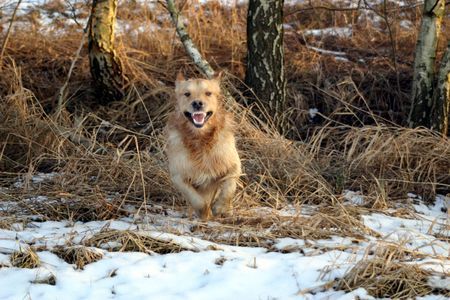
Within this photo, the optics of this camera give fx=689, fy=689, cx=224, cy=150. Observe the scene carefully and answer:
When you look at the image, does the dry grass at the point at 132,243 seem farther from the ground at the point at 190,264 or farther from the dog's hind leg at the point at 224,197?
the dog's hind leg at the point at 224,197

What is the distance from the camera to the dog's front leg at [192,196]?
566cm

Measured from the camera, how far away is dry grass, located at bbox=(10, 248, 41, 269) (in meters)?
4.32

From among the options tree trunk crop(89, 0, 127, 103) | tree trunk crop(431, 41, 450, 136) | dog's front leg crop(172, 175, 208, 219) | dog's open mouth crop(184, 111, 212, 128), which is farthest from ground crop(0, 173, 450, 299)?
tree trunk crop(89, 0, 127, 103)

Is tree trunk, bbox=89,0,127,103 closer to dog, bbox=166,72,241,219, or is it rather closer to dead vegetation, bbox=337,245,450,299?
dog, bbox=166,72,241,219

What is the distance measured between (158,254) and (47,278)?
31.3 inches

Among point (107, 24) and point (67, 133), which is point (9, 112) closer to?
point (67, 133)

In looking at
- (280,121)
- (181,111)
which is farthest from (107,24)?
(181,111)

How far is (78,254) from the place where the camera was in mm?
4457

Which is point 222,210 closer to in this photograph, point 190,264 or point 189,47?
point 190,264

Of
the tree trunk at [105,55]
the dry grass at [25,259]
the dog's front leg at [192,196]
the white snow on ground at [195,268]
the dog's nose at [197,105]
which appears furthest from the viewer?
the tree trunk at [105,55]

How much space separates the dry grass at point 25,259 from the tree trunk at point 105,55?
15.2ft

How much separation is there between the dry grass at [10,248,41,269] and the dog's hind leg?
177 cm

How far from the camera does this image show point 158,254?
183 inches

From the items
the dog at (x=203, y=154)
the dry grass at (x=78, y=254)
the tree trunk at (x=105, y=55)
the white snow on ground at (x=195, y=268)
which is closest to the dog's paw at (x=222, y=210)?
the dog at (x=203, y=154)
